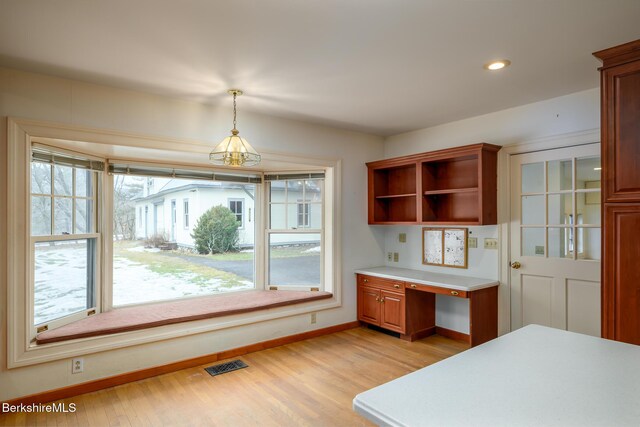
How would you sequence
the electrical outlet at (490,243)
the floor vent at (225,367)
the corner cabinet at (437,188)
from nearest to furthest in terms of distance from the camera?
the floor vent at (225,367)
the corner cabinet at (437,188)
the electrical outlet at (490,243)

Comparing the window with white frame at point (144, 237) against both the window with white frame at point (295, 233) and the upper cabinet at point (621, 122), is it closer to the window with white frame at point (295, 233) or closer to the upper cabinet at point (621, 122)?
the window with white frame at point (295, 233)

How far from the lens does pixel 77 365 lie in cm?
287

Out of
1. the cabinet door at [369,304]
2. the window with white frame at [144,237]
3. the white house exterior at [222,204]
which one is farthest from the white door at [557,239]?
the white house exterior at [222,204]

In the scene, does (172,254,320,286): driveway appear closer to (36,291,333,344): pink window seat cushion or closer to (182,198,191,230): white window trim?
(36,291,333,344): pink window seat cushion

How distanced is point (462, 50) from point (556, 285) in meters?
2.35

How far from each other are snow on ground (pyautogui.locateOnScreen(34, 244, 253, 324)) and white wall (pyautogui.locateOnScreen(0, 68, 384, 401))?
0.37 meters

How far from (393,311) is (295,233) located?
1.48m

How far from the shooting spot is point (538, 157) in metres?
3.51

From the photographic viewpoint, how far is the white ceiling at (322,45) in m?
1.92

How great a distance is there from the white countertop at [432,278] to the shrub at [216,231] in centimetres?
161

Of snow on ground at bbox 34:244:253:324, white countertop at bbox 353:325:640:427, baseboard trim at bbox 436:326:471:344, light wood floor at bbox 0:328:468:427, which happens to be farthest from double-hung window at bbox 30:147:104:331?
baseboard trim at bbox 436:326:471:344

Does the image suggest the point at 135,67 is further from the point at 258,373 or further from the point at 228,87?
the point at 258,373

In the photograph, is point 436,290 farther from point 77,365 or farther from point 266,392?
point 77,365

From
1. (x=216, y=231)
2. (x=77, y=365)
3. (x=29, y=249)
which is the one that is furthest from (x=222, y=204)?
(x=77, y=365)
